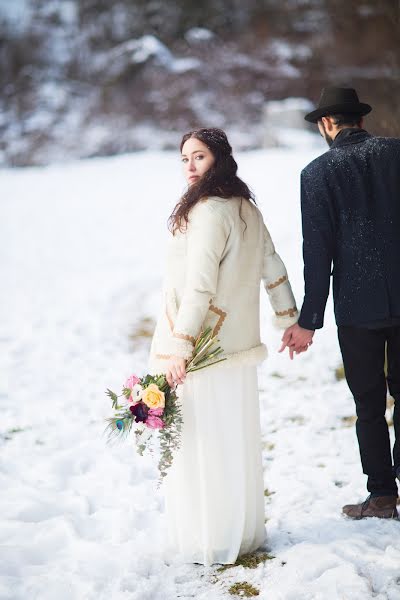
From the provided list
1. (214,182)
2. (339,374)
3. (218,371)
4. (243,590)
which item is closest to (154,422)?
(218,371)

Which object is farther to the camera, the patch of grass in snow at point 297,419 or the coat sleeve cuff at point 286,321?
the patch of grass in snow at point 297,419

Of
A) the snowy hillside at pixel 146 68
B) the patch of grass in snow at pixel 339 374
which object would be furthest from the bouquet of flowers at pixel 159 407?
the snowy hillside at pixel 146 68

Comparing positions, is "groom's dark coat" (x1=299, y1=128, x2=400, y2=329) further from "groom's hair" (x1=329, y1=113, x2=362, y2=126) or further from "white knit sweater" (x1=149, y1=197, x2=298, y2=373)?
"white knit sweater" (x1=149, y1=197, x2=298, y2=373)

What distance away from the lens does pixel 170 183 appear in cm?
1168

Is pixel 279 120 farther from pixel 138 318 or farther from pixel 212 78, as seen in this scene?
pixel 138 318

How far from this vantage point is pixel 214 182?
204 cm

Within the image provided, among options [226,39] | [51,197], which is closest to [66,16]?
[226,39]

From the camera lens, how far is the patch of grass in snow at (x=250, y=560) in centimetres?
208

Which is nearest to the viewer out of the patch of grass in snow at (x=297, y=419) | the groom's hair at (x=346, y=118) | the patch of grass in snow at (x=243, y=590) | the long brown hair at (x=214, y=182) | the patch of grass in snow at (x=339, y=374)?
the patch of grass in snow at (x=243, y=590)

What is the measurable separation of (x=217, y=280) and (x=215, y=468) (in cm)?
61

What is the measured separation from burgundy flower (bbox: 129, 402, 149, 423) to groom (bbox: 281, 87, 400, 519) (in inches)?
24.4

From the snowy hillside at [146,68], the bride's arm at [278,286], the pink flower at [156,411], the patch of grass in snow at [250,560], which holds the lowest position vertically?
the patch of grass in snow at [250,560]

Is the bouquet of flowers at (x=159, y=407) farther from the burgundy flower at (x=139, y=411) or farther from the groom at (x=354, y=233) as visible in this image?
the groom at (x=354, y=233)

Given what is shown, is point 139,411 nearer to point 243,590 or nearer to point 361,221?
point 243,590
